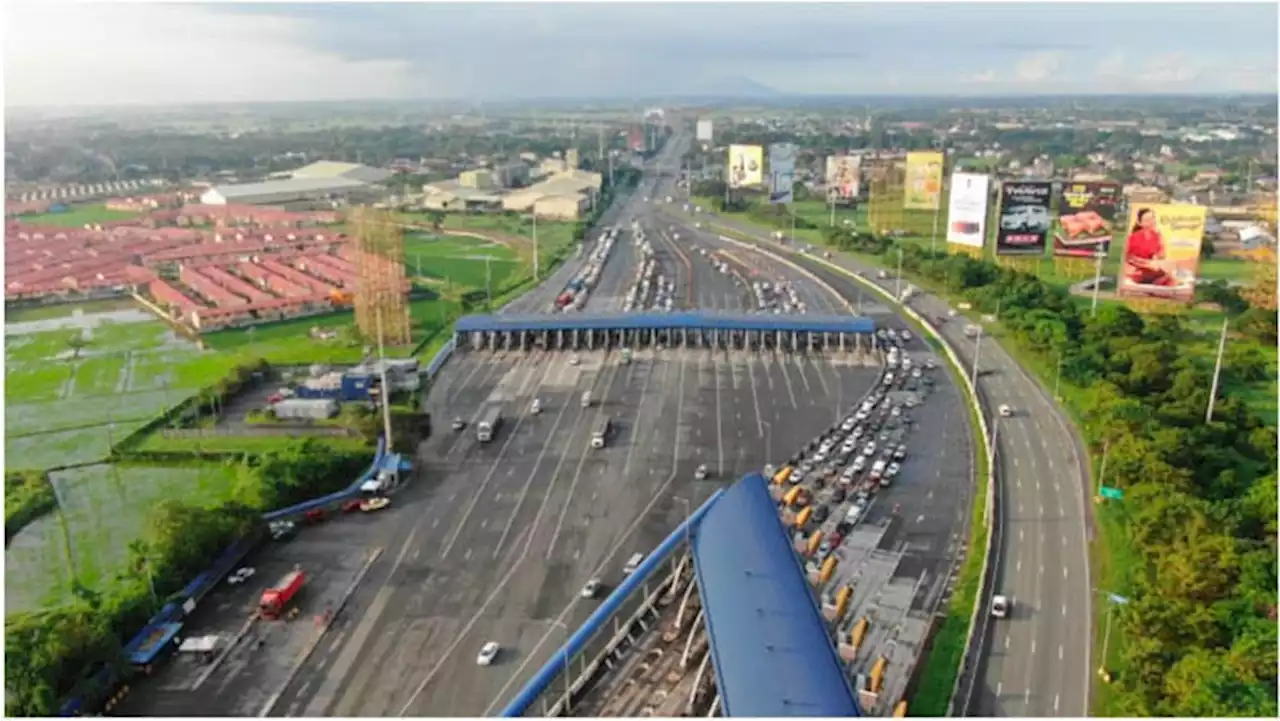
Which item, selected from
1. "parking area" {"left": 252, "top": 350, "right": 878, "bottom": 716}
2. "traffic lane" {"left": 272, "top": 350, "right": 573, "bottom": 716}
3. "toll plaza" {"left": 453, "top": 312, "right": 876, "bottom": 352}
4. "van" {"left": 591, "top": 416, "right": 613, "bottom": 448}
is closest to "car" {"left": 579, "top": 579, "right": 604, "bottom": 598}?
"parking area" {"left": 252, "top": 350, "right": 878, "bottom": 716}

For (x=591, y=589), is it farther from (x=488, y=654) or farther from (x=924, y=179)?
(x=924, y=179)

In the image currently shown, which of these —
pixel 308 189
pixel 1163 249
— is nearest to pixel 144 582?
pixel 1163 249

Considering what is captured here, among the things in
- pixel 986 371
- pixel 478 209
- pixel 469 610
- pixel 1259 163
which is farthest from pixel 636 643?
pixel 1259 163

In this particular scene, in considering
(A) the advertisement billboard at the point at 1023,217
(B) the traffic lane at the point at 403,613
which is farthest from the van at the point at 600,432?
(A) the advertisement billboard at the point at 1023,217

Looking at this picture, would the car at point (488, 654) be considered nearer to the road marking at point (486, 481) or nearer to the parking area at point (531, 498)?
the parking area at point (531, 498)

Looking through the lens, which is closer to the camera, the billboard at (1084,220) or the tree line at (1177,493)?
the tree line at (1177,493)

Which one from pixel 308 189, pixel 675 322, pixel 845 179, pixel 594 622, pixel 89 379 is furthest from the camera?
pixel 308 189

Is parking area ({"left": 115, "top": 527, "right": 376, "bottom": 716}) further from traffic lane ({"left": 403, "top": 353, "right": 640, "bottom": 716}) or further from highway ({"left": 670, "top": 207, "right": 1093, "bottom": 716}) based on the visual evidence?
highway ({"left": 670, "top": 207, "right": 1093, "bottom": 716})
